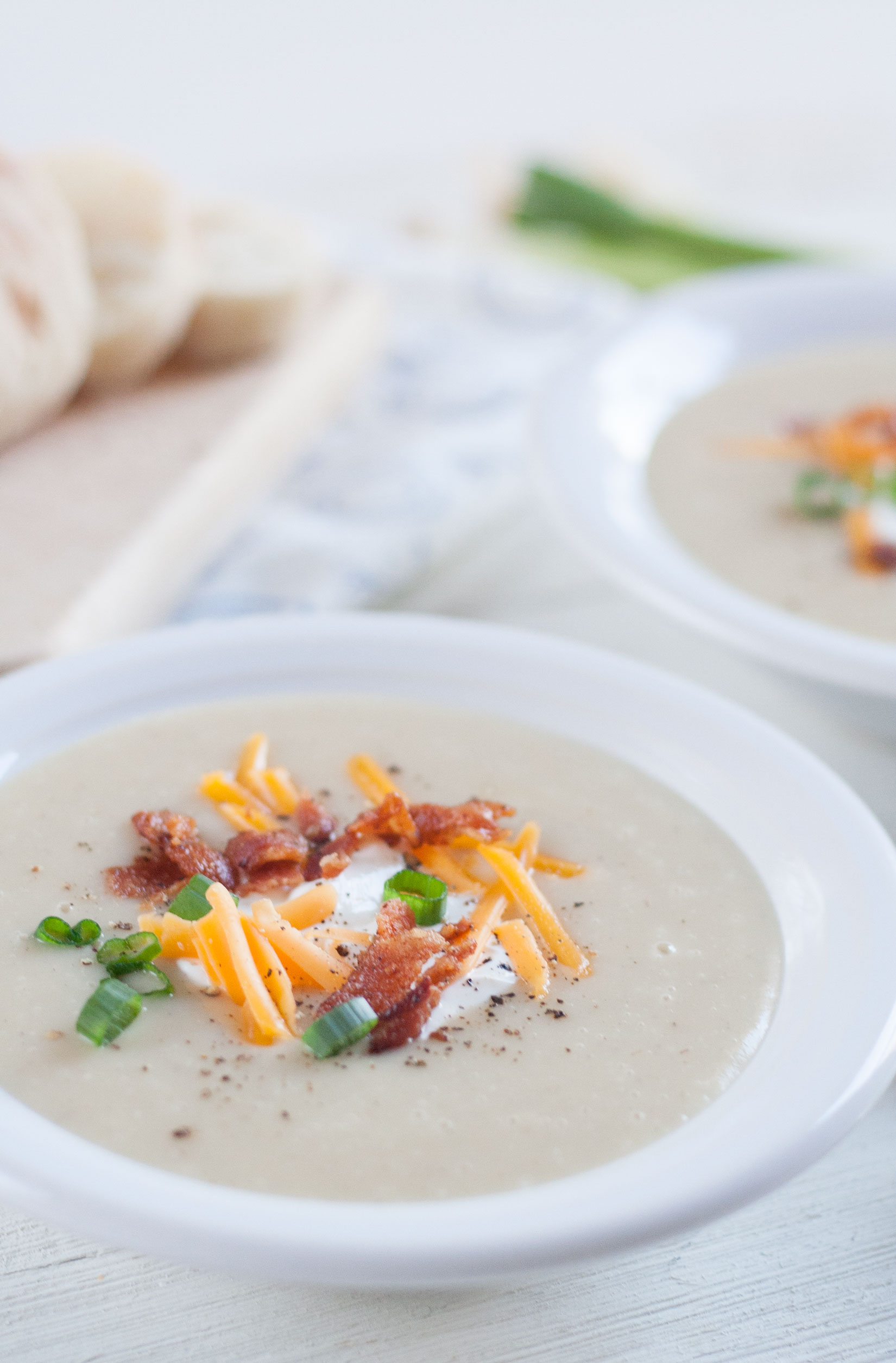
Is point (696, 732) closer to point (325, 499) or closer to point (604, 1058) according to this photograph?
point (604, 1058)

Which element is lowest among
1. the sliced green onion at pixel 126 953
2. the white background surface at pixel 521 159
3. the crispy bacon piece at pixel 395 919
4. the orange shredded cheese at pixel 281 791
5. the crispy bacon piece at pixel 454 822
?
the white background surface at pixel 521 159

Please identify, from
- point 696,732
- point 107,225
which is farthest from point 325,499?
point 696,732

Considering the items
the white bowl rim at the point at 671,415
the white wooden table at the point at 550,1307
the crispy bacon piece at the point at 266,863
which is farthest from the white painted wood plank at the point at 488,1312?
the white bowl rim at the point at 671,415

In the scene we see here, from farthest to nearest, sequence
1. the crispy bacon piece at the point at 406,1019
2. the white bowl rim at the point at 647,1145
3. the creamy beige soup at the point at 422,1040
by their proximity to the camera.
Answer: the crispy bacon piece at the point at 406,1019
the creamy beige soup at the point at 422,1040
the white bowl rim at the point at 647,1145

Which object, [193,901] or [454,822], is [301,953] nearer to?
[193,901]

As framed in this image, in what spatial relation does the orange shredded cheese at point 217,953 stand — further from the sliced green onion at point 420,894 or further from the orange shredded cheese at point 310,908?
the sliced green onion at point 420,894

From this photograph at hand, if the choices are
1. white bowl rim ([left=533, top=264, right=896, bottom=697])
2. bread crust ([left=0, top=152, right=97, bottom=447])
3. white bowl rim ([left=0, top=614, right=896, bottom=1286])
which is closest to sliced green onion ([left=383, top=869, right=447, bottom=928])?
white bowl rim ([left=0, top=614, right=896, bottom=1286])

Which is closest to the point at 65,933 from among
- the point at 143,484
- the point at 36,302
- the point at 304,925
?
the point at 304,925

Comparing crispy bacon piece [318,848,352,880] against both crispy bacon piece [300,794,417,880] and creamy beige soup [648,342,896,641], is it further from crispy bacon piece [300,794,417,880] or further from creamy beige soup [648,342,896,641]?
creamy beige soup [648,342,896,641]
